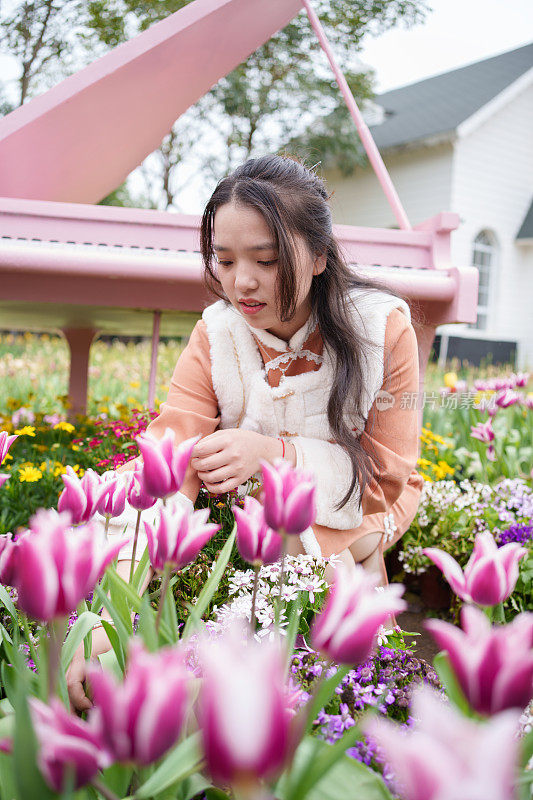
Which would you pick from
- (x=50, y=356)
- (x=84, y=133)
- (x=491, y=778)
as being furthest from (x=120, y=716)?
(x=50, y=356)

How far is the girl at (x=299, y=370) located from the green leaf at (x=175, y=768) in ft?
2.47

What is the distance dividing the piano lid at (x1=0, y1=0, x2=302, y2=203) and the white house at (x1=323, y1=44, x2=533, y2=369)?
26.1ft

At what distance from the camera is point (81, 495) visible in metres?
0.81

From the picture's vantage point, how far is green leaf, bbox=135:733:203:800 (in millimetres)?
560

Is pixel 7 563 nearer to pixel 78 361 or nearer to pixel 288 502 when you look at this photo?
pixel 288 502

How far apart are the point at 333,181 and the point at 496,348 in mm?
4696

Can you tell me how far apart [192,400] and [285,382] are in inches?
9.0

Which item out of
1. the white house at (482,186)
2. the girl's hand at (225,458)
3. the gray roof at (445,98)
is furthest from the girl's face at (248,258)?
the gray roof at (445,98)

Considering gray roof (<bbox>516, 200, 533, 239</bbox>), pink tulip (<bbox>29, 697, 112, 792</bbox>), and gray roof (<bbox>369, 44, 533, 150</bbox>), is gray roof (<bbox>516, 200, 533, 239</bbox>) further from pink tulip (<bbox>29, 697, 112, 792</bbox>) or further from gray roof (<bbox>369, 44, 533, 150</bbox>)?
pink tulip (<bbox>29, 697, 112, 792</bbox>)

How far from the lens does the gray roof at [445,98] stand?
1132cm

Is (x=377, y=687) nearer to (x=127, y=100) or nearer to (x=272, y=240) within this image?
(x=272, y=240)

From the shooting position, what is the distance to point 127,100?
2861 mm

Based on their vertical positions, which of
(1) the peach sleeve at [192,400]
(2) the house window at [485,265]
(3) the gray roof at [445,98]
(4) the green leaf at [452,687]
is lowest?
(4) the green leaf at [452,687]

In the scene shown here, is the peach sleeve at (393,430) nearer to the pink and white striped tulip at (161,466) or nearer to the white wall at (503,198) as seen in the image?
the pink and white striped tulip at (161,466)
